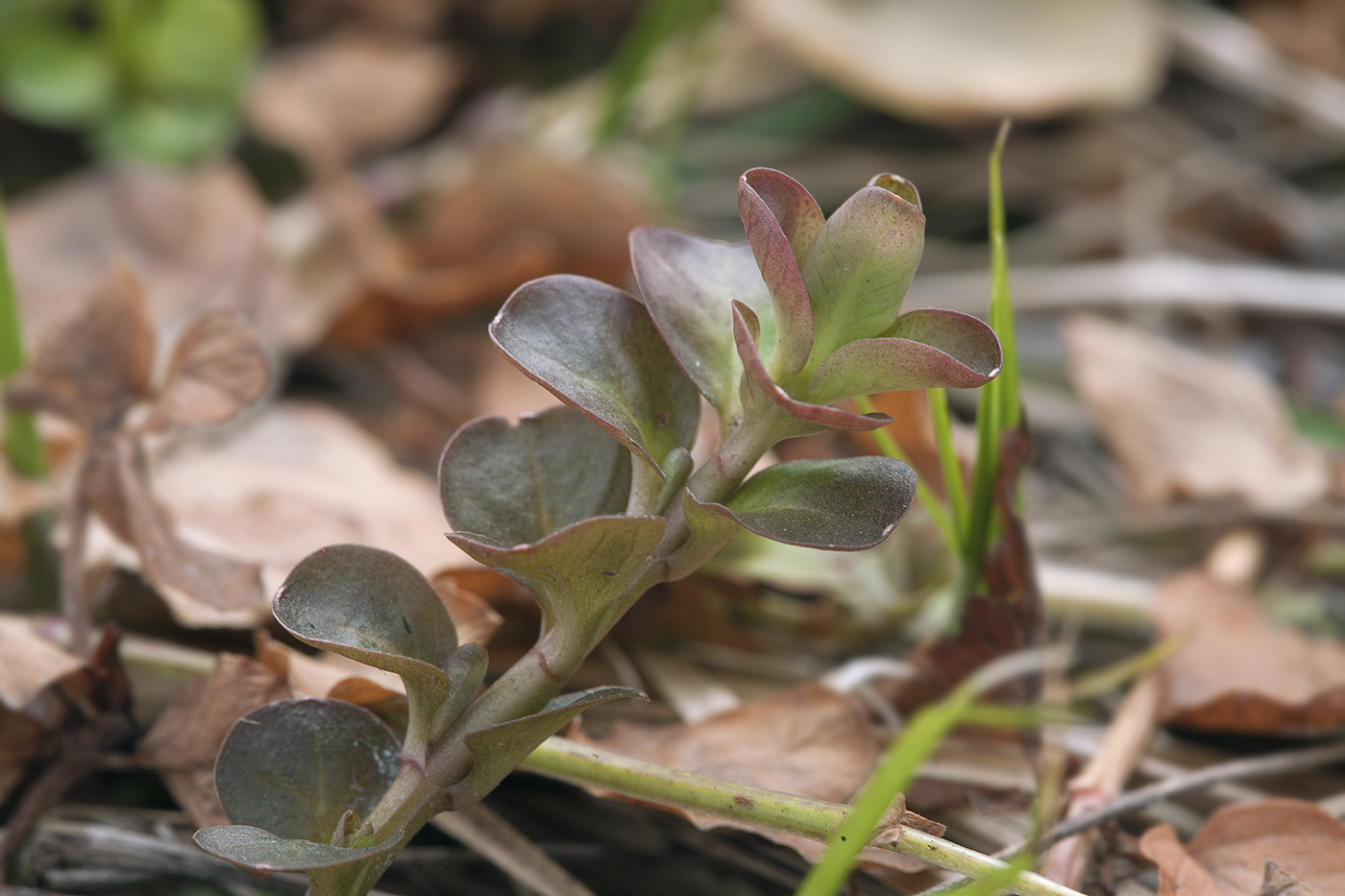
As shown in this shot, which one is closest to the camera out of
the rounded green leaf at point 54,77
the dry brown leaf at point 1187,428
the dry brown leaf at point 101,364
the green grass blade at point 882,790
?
the green grass blade at point 882,790

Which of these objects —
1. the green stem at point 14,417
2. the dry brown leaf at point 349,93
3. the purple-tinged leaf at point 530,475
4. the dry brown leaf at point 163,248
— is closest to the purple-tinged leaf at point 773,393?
the purple-tinged leaf at point 530,475

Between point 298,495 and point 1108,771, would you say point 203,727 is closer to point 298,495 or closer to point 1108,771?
point 298,495

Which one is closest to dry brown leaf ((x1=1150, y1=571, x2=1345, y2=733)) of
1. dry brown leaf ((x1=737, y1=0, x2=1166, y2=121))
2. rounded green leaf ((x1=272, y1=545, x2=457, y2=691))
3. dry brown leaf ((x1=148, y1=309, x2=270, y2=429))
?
rounded green leaf ((x1=272, y1=545, x2=457, y2=691))

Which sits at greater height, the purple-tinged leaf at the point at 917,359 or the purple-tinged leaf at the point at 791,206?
the purple-tinged leaf at the point at 791,206

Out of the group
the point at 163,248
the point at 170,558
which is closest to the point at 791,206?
the point at 170,558

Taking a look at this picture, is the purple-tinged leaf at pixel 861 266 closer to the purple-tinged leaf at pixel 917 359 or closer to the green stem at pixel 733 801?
the purple-tinged leaf at pixel 917 359

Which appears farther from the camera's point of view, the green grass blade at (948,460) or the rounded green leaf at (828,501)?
the green grass blade at (948,460)

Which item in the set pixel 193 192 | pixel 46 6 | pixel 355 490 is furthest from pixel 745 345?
pixel 46 6
